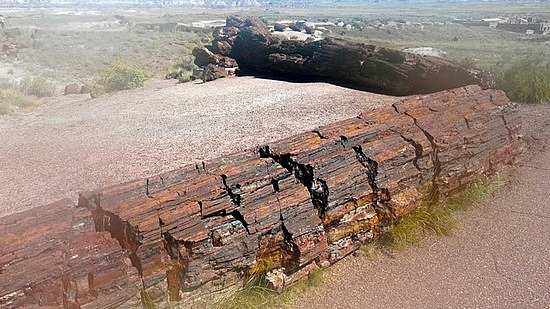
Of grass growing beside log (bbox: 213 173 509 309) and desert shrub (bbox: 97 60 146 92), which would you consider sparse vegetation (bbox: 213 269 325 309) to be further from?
desert shrub (bbox: 97 60 146 92)

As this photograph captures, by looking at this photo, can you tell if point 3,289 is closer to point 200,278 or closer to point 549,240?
point 200,278

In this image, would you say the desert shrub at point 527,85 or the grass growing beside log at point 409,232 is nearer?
the grass growing beside log at point 409,232

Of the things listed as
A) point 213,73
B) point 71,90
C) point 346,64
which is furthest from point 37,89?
point 346,64

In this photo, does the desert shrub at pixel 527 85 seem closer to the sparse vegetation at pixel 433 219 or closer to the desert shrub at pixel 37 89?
the sparse vegetation at pixel 433 219

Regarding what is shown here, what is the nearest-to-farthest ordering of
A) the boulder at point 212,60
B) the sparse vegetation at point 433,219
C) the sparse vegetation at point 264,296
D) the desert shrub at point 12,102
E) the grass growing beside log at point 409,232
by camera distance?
the sparse vegetation at point 264,296 < the grass growing beside log at point 409,232 < the sparse vegetation at point 433,219 < the desert shrub at point 12,102 < the boulder at point 212,60

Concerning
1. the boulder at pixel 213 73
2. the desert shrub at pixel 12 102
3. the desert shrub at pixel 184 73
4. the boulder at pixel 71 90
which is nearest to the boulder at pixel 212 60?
the desert shrub at pixel 184 73

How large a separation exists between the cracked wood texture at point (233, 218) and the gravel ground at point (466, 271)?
37 centimetres

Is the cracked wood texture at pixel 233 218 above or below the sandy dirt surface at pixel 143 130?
above

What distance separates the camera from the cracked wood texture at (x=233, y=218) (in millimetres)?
3414

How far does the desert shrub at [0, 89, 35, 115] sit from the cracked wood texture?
12.2 m

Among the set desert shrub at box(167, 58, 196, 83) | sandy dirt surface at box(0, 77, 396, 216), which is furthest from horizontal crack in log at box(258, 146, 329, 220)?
desert shrub at box(167, 58, 196, 83)

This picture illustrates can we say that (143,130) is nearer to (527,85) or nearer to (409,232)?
(409,232)

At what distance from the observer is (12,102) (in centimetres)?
1518

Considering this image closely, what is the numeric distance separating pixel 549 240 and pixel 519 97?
23.6 feet
